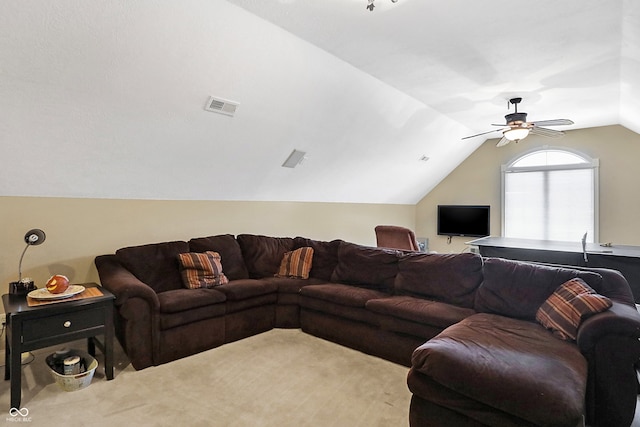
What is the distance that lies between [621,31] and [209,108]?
3485 millimetres

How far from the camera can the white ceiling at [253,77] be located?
2.42m

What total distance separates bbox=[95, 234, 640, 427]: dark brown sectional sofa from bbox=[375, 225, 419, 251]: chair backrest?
1.28 meters

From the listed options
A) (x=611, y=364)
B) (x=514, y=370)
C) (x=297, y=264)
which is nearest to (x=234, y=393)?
(x=514, y=370)

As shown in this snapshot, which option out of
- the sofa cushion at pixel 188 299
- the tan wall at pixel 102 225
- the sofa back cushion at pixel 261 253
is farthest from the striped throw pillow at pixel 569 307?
the tan wall at pixel 102 225

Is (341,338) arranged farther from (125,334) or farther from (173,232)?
(173,232)

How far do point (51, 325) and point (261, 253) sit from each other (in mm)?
2271

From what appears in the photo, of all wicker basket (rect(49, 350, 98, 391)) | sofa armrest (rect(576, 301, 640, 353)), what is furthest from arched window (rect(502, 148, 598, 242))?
wicker basket (rect(49, 350, 98, 391))

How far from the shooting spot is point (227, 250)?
4.12 m

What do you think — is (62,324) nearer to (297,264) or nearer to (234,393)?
(234,393)

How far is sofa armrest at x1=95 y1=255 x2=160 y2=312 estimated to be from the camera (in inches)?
109

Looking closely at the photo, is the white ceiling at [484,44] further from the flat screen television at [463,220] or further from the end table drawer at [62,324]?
the flat screen television at [463,220]

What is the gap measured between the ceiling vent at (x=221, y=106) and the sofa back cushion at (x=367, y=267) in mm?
1956

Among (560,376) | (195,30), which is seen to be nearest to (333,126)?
(195,30)

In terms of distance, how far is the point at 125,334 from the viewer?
2.83 m
